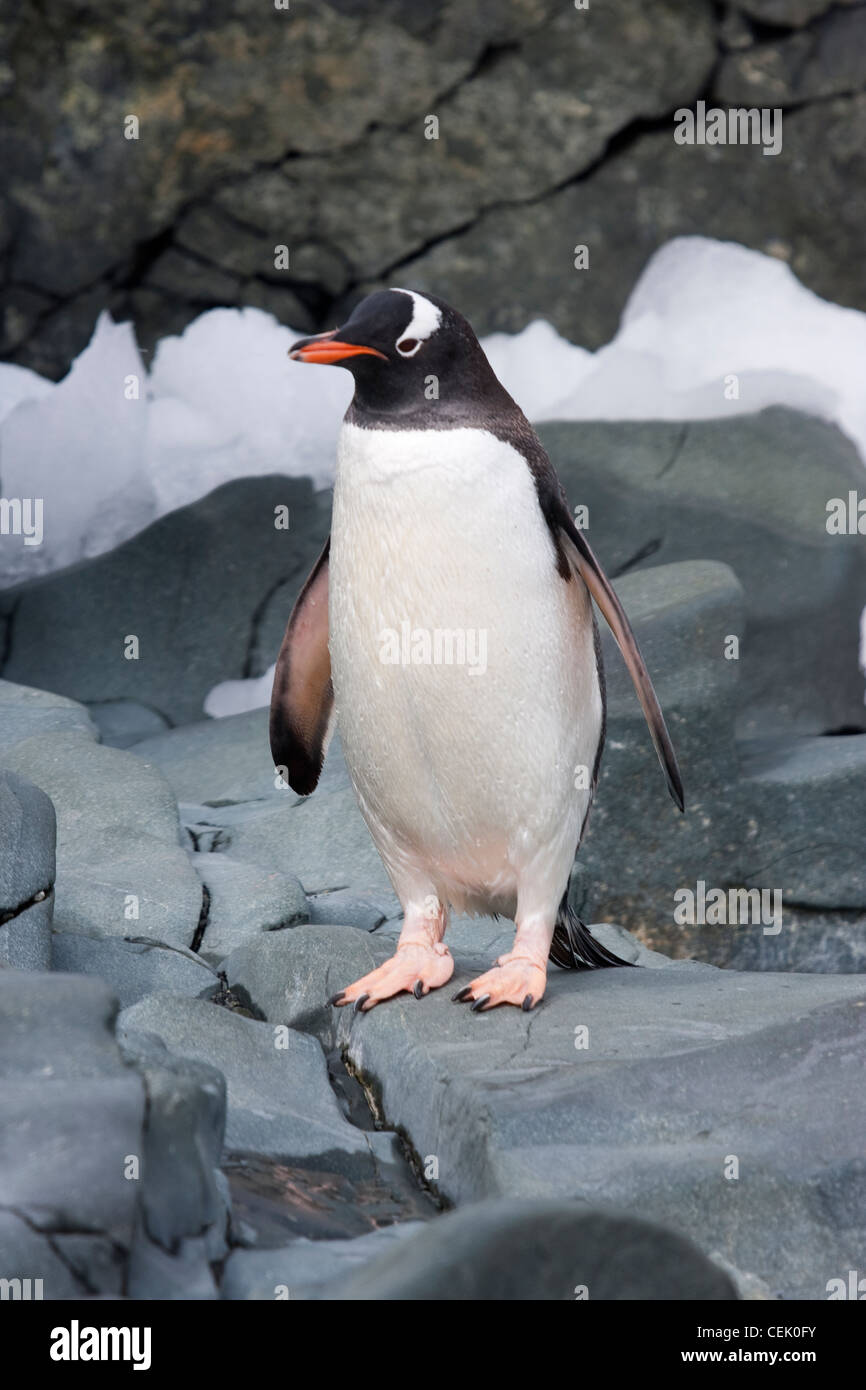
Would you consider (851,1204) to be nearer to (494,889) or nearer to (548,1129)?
(548,1129)

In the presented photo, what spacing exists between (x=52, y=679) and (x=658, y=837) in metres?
2.59

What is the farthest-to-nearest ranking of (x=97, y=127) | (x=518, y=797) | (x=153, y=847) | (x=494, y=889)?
(x=97, y=127) → (x=153, y=847) → (x=494, y=889) → (x=518, y=797)

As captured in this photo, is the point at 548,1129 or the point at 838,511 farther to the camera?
the point at 838,511

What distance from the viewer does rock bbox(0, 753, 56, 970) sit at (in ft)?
8.91

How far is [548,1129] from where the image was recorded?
191cm

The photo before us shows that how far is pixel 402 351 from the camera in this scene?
7.63ft

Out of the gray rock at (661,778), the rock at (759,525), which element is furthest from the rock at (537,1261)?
the rock at (759,525)

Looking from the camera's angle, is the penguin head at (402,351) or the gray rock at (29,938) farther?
the gray rock at (29,938)

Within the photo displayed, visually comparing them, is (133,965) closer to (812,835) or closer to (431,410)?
(431,410)

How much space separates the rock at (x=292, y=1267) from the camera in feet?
5.12

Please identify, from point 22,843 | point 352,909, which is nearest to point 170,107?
point 352,909

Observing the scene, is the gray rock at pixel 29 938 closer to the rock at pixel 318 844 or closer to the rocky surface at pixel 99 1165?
the rocky surface at pixel 99 1165

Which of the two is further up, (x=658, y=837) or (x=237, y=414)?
(x=237, y=414)

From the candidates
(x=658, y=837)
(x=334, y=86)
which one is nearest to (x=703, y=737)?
(x=658, y=837)
